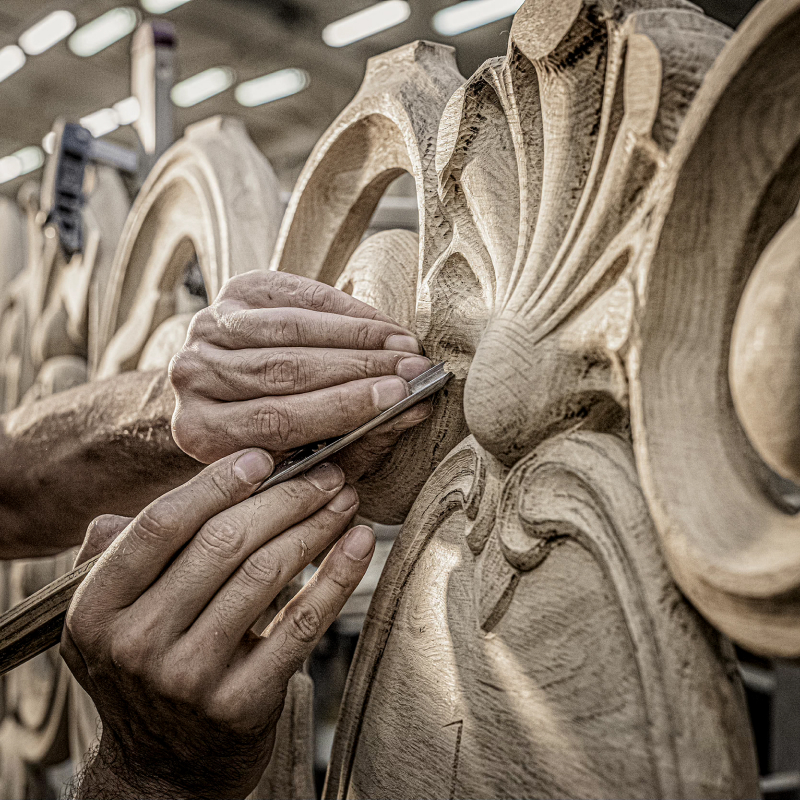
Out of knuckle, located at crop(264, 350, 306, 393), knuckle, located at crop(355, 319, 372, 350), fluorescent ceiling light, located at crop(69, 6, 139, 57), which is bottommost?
knuckle, located at crop(264, 350, 306, 393)

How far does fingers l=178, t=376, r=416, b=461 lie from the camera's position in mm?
518

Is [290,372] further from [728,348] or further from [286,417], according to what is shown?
[728,348]

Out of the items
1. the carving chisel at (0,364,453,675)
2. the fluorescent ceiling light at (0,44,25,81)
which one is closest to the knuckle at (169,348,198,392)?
the carving chisel at (0,364,453,675)

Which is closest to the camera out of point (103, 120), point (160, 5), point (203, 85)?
point (160, 5)

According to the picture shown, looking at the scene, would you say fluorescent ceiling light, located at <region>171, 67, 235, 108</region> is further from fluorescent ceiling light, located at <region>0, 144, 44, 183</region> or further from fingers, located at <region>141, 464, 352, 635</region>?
fingers, located at <region>141, 464, 352, 635</region>

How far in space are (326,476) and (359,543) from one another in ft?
0.17

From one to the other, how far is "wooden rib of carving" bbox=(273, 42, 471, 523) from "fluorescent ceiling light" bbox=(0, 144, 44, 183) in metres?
5.44

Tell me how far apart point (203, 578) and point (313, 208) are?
41cm

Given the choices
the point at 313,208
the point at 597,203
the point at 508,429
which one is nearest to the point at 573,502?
the point at 508,429

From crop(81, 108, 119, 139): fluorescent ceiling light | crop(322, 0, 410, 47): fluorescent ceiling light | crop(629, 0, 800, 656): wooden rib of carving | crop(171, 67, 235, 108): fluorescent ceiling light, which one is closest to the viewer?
crop(629, 0, 800, 656): wooden rib of carving

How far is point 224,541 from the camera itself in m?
0.50

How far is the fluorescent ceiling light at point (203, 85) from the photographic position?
425 centimetres

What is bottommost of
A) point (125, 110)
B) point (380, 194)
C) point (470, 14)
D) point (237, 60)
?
point (380, 194)

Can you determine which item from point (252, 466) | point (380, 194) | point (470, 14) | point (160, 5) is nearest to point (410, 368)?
point (252, 466)
